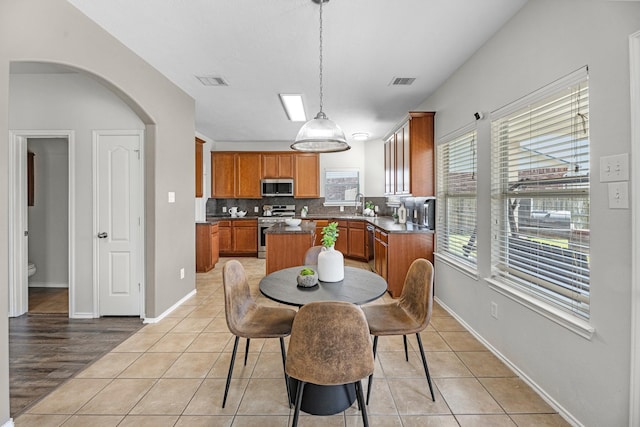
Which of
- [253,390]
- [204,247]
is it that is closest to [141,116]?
[253,390]

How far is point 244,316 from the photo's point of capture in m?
2.17

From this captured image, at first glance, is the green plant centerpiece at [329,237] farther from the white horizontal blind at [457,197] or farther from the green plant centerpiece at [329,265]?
the white horizontal blind at [457,197]

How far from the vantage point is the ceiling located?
2.25 m

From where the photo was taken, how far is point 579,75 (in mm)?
1763

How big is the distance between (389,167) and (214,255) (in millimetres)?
3637

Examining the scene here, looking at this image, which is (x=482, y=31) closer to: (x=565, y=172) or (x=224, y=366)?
(x=565, y=172)

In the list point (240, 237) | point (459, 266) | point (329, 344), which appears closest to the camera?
point (329, 344)

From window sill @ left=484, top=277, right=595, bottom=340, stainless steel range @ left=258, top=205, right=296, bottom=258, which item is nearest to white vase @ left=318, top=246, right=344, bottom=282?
window sill @ left=484, top=277, right=595, bottom=340

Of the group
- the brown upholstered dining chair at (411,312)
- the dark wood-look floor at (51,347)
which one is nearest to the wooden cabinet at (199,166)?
the dark wood-look floor at (51,347)

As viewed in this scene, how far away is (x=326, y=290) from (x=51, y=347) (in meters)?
2.58

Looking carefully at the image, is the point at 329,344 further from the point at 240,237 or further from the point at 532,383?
the point at 240,237

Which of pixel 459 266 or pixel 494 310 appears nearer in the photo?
pixel 494 310

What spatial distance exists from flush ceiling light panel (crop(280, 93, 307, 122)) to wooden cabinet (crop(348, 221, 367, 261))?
242 cm

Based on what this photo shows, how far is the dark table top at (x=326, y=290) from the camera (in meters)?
1.82
